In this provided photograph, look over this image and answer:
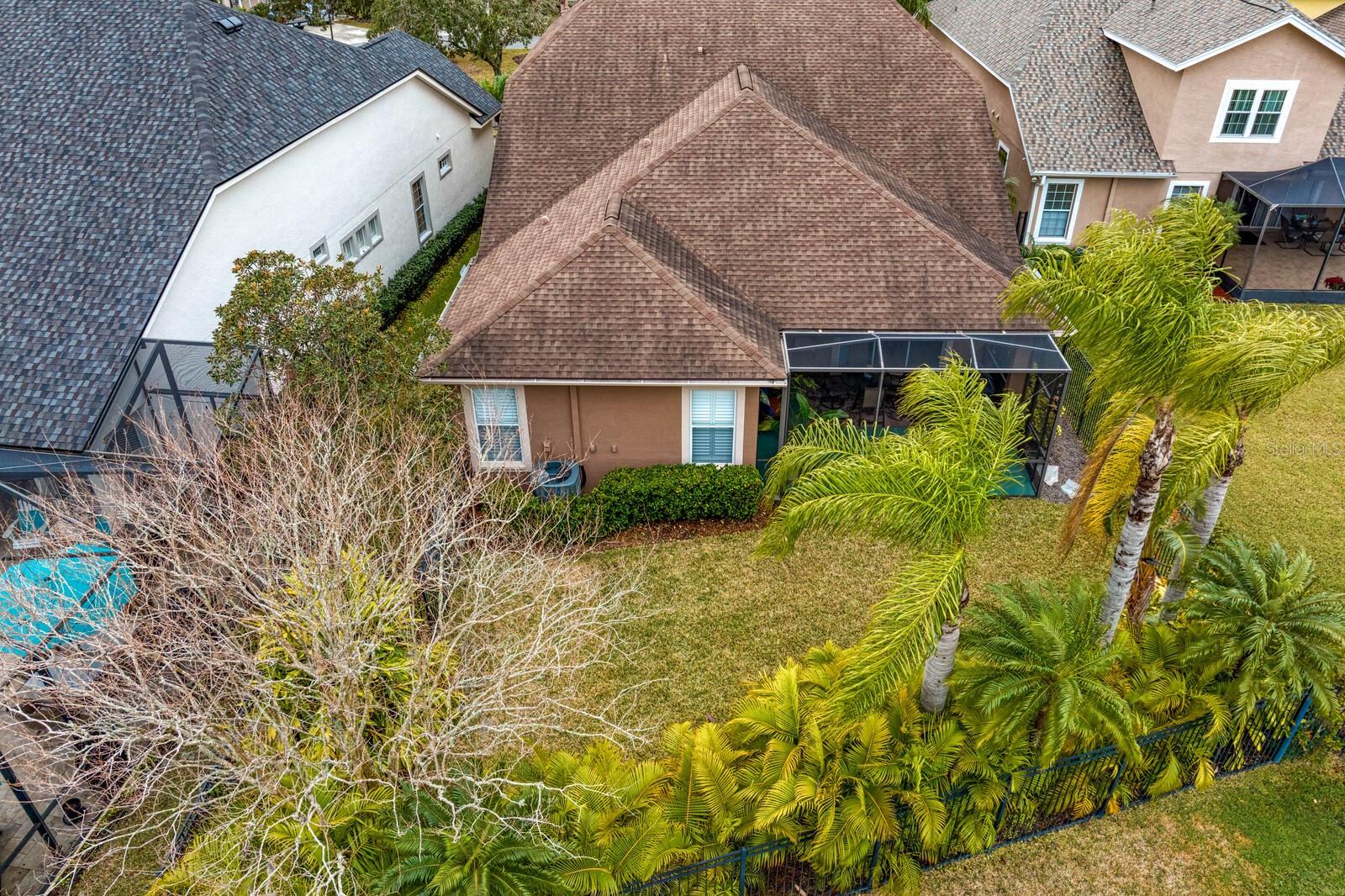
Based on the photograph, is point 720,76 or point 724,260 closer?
point 724,260

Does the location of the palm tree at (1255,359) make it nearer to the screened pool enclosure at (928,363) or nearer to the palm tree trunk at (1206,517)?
the palm tree trunk at (1206,517)

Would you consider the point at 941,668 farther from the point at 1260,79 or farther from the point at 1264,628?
the point at 1260,79

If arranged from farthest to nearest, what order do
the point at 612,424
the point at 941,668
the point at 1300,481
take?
the point at 1300,481 < the point at 612,424 < the point at 941,668

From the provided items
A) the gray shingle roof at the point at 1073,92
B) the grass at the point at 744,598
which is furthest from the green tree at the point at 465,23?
the grass at the point at 744,598

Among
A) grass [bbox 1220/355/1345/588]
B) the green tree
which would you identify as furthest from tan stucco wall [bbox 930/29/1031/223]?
the green tree

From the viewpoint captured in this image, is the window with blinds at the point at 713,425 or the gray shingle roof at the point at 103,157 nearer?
the gray shingle roof at the point at 103,157

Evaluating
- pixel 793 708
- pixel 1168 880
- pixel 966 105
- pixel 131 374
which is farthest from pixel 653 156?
pixel 1168 880

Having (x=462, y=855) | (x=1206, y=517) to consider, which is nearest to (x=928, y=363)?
(x=1206, y=517)
